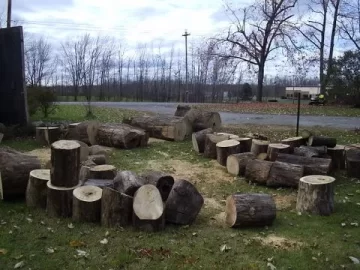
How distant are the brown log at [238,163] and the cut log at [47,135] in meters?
5.17

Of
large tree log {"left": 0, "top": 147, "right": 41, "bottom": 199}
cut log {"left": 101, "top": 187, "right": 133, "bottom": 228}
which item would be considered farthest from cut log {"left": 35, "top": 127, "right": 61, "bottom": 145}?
cut log {"left": 101, "top": 187, "right": 133, "bottom": 228}

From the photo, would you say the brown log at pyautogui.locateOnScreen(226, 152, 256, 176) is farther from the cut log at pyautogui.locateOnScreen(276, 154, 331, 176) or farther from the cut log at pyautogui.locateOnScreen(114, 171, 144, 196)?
the cut log at pyautogui.locateOnScreen(114, 171, 144, 196)

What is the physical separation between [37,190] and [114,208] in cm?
133

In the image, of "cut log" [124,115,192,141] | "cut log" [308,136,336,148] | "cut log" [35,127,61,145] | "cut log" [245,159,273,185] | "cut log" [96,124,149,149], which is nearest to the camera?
"cut log" [245,159,273,185]

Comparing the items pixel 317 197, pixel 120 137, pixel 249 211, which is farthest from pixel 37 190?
pixel 120 137

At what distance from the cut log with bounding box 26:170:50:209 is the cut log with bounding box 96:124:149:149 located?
4.84 m

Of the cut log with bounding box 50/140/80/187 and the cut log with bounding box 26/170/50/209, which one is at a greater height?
the cut log with bounding box 50/140/80/187

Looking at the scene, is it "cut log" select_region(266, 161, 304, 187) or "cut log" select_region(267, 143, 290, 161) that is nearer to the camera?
"cut log" select_region(266, 161, 304, 187)

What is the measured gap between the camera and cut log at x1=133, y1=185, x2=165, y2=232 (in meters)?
4.62

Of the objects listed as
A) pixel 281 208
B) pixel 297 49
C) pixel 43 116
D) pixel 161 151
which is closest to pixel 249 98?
pixel 297 49

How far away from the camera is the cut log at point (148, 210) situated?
15.1 ft

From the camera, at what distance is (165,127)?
11.6 metres

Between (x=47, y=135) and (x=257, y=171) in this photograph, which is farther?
(x=47, y=135)

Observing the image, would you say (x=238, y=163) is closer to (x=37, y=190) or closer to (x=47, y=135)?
(x=37, y=190)
